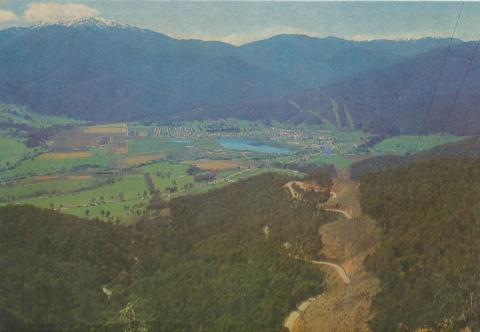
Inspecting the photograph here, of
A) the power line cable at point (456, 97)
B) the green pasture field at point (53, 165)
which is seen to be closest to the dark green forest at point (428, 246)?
the power line cable at point (456, 97)

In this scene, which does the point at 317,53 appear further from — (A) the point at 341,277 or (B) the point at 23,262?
(B) the point at 23,262

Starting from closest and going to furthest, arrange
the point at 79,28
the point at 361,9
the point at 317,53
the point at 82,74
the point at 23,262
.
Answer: the point at 23,262
the point at 361,9
the point at 79,28
the point at 82,74
the point at 317,53

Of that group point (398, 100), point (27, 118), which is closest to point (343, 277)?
point (398, 100)

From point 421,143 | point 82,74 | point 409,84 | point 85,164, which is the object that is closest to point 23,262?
point 85,164

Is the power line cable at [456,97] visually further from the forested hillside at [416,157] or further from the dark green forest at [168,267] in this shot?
the dark green forest at [168,267]

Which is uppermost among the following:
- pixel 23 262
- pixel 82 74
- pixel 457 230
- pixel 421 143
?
pixel 82 74

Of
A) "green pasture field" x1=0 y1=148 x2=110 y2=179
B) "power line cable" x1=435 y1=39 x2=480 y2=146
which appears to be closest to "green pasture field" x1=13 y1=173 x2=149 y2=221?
"green pasture field" x1=0 y1=148 x2=110 y2=179
